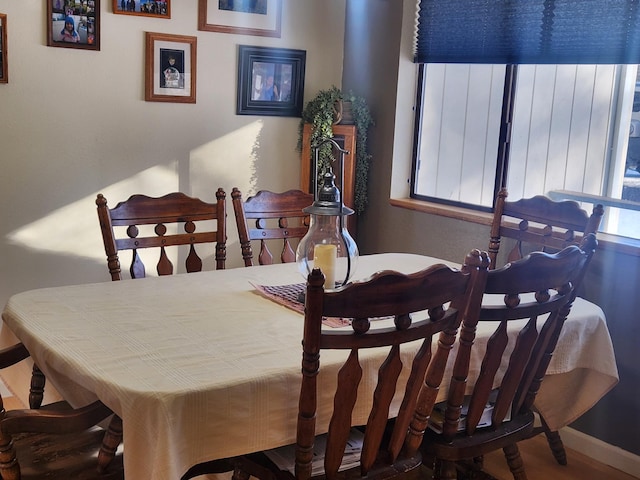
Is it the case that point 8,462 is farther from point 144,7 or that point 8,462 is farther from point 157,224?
point 144,7

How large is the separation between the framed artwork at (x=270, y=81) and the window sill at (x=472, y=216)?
78cm

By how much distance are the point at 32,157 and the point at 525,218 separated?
213 centimetres

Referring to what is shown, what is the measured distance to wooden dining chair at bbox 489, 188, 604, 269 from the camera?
260 cm

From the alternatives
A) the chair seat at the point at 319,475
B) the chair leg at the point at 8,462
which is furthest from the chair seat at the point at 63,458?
the chair seat at the point at 319,475

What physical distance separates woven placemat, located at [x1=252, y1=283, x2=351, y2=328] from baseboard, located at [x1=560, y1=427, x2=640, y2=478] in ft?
4.60

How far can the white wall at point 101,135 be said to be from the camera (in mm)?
3182

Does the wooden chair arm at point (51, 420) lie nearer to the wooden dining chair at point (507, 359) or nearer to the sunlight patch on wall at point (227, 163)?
the wooden dining chair at point (507, 359)

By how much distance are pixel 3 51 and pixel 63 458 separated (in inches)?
68.7

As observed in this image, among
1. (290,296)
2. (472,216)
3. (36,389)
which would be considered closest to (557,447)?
(472,216)

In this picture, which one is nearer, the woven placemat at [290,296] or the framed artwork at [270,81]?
the woven placemat at [290,296]

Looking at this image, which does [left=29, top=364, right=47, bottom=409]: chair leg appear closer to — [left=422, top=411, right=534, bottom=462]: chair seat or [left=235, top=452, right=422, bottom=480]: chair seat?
[left=235, top=452, right=422, bottom=480]: chair seat

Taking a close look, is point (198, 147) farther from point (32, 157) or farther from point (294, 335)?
point (294, 335)

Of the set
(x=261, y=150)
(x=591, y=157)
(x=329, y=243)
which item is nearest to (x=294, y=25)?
(x=261, y=150)

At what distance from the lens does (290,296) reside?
224cm
